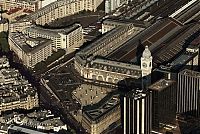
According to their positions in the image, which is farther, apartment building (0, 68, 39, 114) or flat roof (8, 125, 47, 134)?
apartment building (0, 68, 39, 114)

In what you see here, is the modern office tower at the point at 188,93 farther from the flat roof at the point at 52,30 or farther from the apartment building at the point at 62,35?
the flat roof at the point at 52,30

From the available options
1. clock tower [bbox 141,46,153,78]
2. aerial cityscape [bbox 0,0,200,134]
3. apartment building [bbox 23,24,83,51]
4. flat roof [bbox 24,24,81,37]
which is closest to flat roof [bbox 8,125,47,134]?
aerial cityscape [bbox 0,0,200,134]

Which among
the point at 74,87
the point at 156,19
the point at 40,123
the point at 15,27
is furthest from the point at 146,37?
the point at 40,123

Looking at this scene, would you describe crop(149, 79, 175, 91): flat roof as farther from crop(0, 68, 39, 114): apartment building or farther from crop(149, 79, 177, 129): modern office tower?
crop(0, 68, 39, 114): apartment building

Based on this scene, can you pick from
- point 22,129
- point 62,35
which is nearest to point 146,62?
point 62,35

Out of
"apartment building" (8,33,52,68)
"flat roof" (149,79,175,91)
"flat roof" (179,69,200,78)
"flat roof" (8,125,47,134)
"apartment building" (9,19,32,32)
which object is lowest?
"flat roof" (8,125,47,134)

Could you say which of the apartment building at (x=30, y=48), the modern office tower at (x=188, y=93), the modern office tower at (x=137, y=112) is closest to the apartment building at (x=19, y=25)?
the apartment building at (x=30, y=48)
